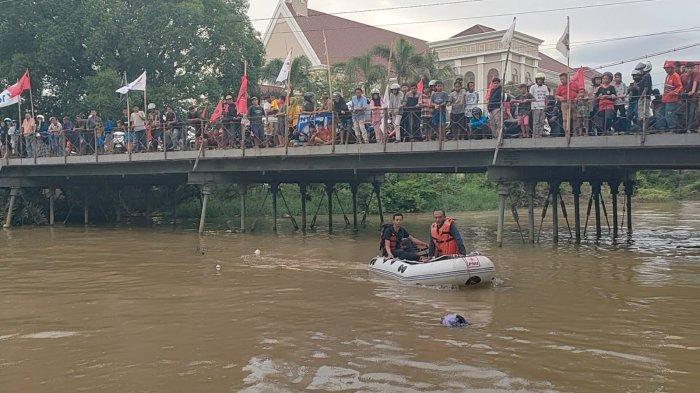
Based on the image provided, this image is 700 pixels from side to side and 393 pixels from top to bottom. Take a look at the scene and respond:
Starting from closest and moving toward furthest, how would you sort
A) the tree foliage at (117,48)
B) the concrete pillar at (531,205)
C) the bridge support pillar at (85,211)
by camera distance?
the concrete pillar at (531,205) → the bridge support pillar at (85,211) → the tree foliage at (117,48)

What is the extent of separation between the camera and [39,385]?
7.82m

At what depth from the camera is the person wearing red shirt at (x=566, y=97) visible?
17.5 m

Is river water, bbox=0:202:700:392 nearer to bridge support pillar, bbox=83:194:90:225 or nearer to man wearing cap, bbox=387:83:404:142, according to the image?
man wearing cap, bbox=387:83:404:142

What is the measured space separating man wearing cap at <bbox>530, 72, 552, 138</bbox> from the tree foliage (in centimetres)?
2178

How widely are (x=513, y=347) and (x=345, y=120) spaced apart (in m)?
13.6

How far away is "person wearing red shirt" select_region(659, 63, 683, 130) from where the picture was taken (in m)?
16.0

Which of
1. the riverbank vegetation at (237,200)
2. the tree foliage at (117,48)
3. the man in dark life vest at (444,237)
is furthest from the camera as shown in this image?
the riverbank vegetation at (237,200)

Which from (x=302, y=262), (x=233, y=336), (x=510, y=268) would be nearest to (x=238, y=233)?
(x=302, y=262)

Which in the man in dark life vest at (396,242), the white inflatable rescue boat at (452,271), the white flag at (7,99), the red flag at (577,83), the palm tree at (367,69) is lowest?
the white inflatable rescue boat at (452,271)

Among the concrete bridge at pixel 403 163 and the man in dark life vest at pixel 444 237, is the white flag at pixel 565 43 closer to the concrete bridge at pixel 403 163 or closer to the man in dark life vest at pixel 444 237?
the concrete bridge at pixel 403 163

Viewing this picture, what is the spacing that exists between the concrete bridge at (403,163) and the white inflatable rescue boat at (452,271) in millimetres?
5673

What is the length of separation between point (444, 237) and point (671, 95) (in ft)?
20.6

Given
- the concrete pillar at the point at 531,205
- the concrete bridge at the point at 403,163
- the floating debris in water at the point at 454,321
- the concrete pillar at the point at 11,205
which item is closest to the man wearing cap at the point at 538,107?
the concrete bridge at the point at 403,163

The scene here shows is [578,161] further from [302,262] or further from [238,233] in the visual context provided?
[238,233]
